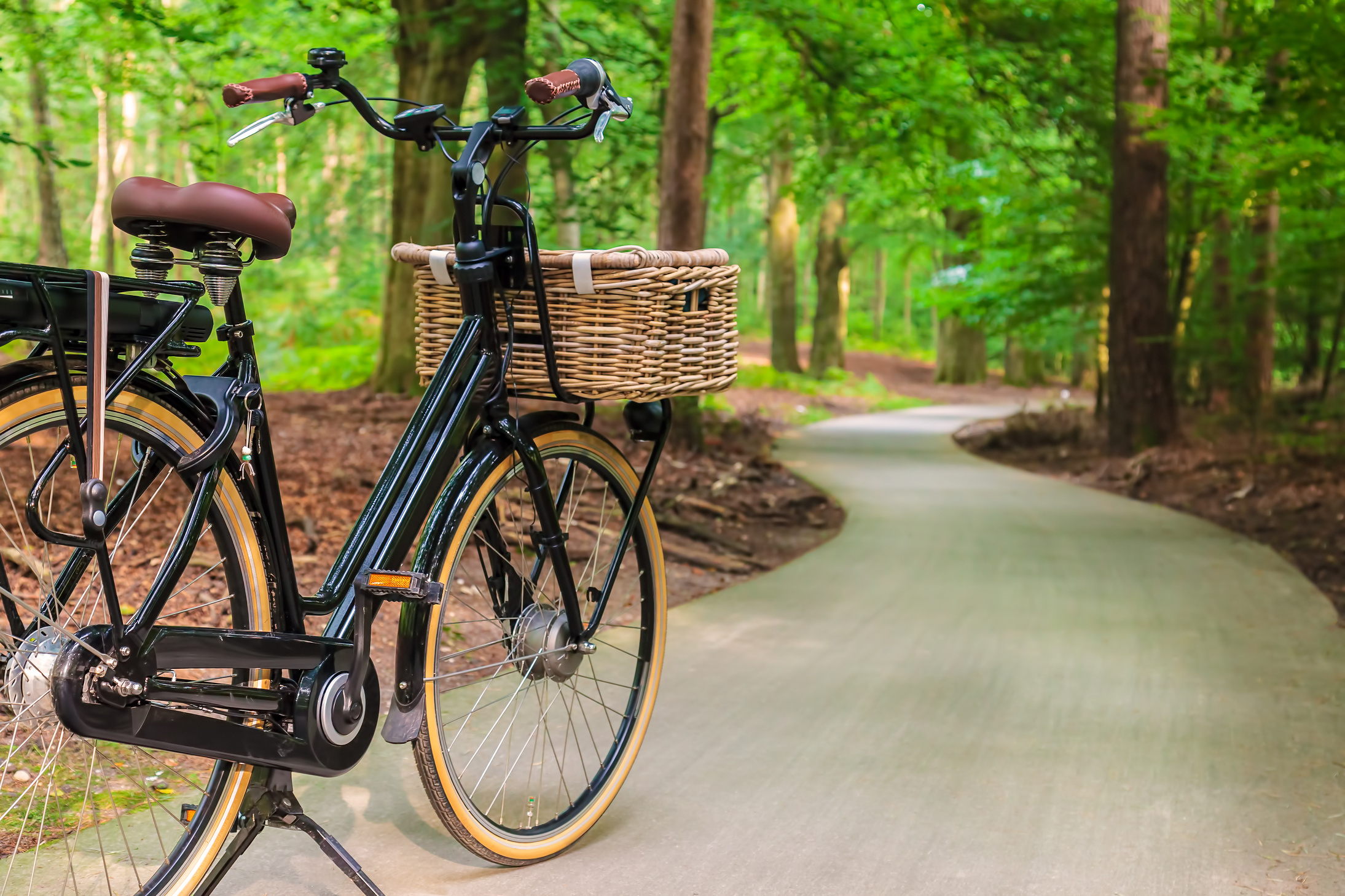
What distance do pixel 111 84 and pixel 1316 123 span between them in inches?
365

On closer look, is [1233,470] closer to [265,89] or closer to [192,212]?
[265,89]

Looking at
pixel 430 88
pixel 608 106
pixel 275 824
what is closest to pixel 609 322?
pixel 608 106

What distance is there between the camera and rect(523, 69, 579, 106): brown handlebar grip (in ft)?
8.09

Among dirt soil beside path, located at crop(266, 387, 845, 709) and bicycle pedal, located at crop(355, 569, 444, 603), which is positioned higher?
bicycle pedal, located at crop(355, 569, 444, 603)

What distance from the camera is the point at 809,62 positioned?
11930 millimetres

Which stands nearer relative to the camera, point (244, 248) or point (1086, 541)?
point (244, 248)

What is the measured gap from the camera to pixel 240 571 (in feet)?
7.76

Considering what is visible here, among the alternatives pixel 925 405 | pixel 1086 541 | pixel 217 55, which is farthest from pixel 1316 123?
pixel 925 405

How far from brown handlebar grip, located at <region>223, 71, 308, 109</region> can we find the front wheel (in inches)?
36.6

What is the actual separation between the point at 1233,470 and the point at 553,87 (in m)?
9.57

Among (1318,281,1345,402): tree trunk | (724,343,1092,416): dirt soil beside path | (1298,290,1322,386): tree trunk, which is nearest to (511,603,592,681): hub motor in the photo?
(1318,281,1345,402): tree trunk

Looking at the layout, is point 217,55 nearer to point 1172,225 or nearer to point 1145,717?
point 1145,717

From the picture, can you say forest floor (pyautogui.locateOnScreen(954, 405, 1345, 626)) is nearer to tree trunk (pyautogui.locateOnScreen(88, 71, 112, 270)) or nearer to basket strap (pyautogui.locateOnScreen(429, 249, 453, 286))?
basket strap (pyautogui.locateOnScreen(429, 249, 453, 286))

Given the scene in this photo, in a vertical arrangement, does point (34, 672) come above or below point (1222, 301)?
below
